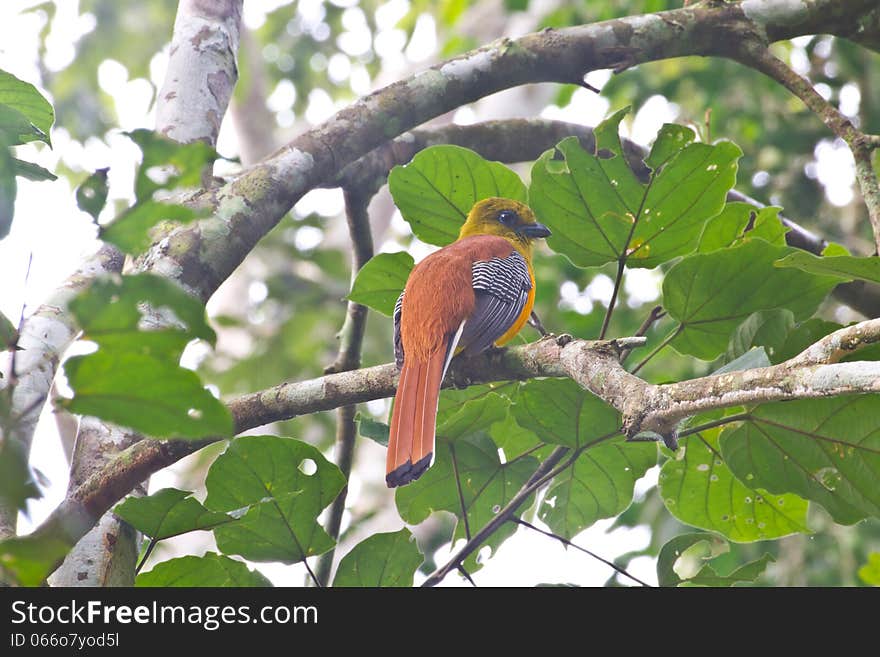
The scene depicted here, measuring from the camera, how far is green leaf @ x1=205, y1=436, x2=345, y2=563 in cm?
205

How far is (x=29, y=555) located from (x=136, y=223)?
44 centimetres

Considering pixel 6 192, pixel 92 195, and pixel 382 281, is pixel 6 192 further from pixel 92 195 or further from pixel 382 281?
pixel 382 281

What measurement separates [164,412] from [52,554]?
0.21m

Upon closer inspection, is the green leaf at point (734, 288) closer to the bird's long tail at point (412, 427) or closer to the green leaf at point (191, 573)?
the bird's long tail at point (412, 427)

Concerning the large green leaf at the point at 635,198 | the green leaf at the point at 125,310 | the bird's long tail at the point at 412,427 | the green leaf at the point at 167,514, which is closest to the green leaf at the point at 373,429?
the bird's long tail at the point at 412,427

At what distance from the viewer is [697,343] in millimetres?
2445

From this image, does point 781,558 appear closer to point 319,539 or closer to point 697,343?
point 697,343

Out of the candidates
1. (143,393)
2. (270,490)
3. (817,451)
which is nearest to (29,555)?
(143,393)

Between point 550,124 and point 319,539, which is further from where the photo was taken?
point 550,124

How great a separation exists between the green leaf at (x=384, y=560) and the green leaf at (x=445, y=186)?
1049 millimetres

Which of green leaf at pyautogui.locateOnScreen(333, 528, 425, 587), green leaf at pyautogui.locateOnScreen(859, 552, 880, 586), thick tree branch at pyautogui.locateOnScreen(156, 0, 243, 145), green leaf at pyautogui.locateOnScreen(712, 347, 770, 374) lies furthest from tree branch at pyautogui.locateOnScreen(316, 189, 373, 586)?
green leaf at pyautogui.locateOnScreen(859, 552, 880, 586)

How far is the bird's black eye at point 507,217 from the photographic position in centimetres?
404

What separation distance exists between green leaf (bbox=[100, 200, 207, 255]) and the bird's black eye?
284cm
